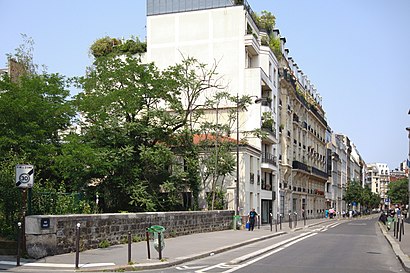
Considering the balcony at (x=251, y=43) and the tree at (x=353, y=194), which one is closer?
the balcony at (x=251, y=43)

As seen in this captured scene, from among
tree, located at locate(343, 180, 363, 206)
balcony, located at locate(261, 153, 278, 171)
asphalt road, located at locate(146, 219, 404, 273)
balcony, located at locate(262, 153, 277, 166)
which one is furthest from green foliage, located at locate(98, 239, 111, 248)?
tree, located at locate(343, 180, 363, 206)

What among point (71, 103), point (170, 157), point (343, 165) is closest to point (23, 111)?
point (71, 103)

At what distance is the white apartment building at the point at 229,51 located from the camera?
1829 inches

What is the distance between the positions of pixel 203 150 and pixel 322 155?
52.0 m

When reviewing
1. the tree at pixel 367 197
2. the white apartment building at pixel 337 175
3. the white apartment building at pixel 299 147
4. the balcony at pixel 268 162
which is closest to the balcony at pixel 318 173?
the white apartment building at pixel 299 147

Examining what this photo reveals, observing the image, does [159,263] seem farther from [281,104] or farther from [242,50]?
[281,104]

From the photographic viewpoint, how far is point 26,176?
15.0 meters

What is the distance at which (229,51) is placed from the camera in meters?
47.2

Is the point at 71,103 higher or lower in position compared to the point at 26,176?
higher

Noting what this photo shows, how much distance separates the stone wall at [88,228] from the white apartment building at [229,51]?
20.2 metres

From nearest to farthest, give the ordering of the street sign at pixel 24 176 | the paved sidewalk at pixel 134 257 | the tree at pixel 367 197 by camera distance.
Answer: the paved sidewalk at pixel 134 257
the street sign at pixel 24 176
the tree at pixel 367 197

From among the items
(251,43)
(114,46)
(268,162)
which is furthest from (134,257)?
(114,46)

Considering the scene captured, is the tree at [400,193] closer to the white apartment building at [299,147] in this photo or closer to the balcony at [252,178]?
the white apartment building at [299,147]

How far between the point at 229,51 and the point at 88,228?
31917mm
